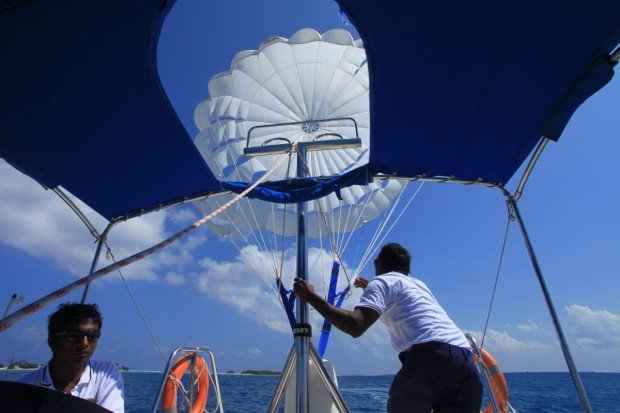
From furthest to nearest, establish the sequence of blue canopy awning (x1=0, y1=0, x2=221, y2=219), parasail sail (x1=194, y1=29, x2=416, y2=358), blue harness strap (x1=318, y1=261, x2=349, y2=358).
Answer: parasail sail (x1=194, y1=29, x2=416, y2=358), blue harness strap (x1=318, y1=261, x2=349, y2=358), blue canopy awning (x1=0, y1=0, x2=221, y2=219)

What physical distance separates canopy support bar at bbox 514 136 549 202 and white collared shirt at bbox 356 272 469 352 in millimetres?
1956

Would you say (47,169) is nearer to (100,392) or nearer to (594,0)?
(100,392)

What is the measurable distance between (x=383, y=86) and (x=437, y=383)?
6.83ft

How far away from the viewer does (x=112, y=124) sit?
10.8ft

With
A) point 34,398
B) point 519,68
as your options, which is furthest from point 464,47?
point 34,398

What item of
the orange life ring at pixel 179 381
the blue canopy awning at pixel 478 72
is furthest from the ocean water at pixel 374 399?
the blue canopy awning at pixel 478 72

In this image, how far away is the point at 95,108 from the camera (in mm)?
3102

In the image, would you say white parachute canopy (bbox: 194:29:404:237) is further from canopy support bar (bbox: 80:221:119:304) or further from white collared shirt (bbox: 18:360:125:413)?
white collared shirt (bbox: 18:360:125:413)

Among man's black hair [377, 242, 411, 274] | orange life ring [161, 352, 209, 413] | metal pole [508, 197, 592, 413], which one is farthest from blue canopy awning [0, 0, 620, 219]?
orange life ring [161, 352, 209, 413]

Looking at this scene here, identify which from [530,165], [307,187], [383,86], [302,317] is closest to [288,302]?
[302,317]

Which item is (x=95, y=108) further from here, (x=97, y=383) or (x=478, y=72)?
(x=478, y=72)

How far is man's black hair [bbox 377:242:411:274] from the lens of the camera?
99.7 inches

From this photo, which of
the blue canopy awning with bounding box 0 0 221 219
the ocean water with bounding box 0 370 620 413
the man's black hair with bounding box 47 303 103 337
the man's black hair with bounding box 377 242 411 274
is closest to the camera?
the man's black hair with bounding box 47 303 103 337

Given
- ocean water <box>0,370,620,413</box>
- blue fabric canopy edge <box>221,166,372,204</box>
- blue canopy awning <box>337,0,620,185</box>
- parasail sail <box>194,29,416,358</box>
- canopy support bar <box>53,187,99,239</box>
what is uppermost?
parasail sail <box>194,29,416,358</box>
